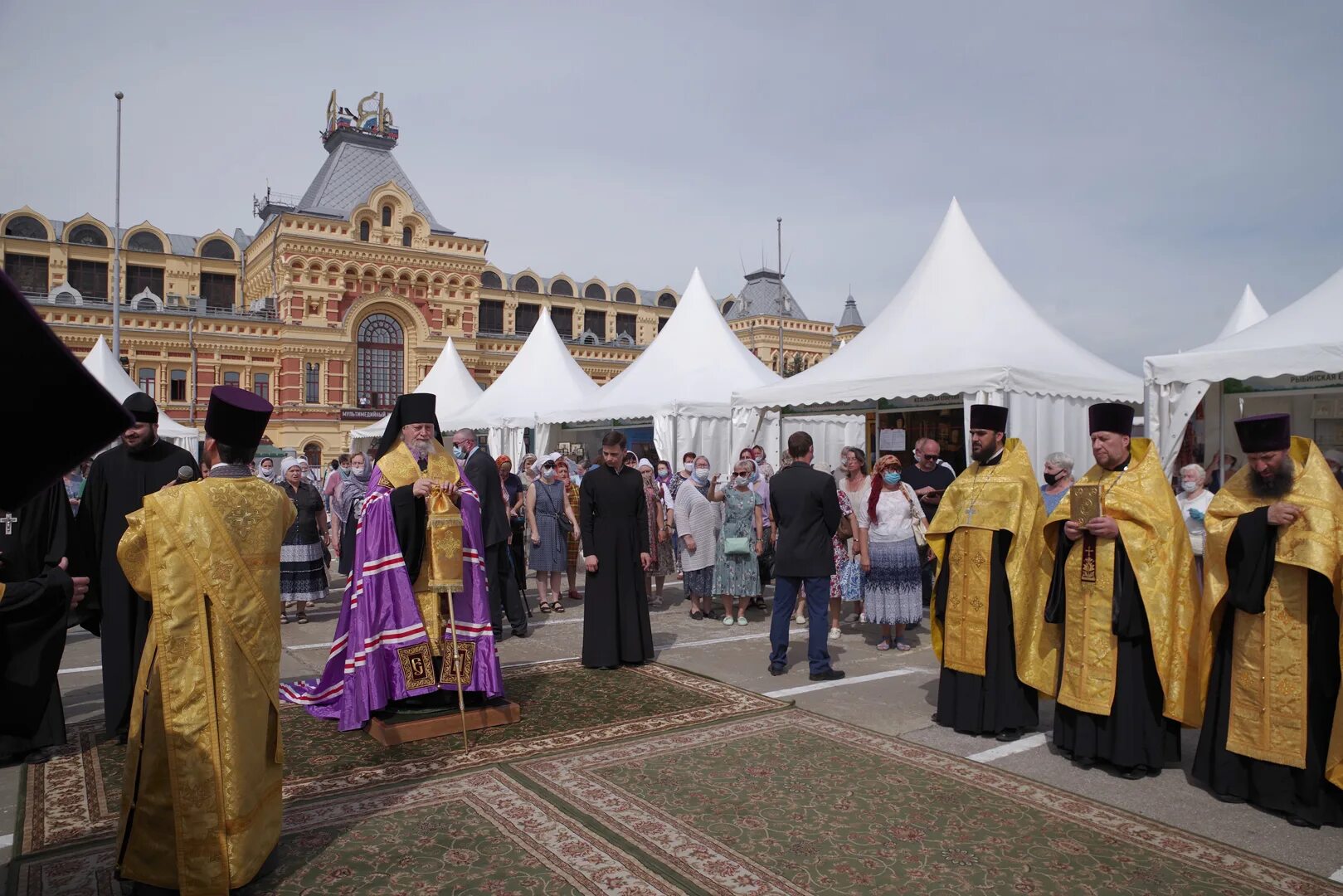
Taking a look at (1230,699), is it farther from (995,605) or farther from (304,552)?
(304,552)

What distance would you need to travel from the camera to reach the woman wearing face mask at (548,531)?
34.3 ft

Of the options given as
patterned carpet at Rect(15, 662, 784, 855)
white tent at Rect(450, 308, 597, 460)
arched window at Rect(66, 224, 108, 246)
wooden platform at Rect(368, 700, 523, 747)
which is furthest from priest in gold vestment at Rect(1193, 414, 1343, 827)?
arched window at Rect(66, 224, 108, 246)

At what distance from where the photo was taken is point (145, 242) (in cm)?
4478

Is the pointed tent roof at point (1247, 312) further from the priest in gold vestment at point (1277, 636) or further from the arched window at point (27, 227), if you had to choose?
the arched window at point (27, 227)

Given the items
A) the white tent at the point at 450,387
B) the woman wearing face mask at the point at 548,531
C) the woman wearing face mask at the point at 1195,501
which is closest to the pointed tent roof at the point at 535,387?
the white tent at the point at 450,387

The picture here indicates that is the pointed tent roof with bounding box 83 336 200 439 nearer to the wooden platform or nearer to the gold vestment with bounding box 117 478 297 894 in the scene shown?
the wooden platform

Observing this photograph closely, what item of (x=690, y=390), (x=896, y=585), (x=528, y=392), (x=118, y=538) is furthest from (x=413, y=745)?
(x=528, y=392)

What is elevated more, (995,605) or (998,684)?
(995,605)

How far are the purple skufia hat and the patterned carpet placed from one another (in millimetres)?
3260

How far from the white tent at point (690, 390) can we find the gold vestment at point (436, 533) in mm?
9020

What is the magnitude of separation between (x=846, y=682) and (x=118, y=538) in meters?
5.11

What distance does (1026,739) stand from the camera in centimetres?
548

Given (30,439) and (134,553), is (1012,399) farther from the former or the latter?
(30,439)

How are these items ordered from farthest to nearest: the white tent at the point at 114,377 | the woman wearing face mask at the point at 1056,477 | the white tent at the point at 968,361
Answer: the white tent at the point at 114,377 < the white tent at the point at 968,361 < the woman wearing face mask at the point at 1056,477
